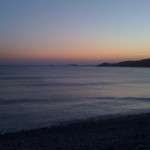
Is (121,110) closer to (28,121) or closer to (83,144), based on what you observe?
(28,121)

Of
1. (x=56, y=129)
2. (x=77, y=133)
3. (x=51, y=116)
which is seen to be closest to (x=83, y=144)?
(x=77, y=133)

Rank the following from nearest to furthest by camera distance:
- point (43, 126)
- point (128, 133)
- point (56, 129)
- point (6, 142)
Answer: point (6, 142) → point (128, 133) → point (56, 129) → point (43, 126)

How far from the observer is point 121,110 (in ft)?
97.6

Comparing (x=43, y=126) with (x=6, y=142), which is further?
(x=43, y=126)

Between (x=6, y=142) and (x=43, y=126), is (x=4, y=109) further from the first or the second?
(x=6, y=142)

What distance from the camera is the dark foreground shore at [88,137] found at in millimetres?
14484

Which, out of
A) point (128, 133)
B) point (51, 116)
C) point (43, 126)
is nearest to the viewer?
point (128, 133)

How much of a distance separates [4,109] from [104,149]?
17762mm

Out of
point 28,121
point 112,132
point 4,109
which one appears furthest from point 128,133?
point 4,109

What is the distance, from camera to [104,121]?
2312 centimetres

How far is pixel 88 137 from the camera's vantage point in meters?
17.3

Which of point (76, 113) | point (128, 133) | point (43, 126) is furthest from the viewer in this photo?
point (76, 113)

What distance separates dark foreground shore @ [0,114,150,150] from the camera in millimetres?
14484

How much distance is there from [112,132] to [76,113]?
29.5 ft
